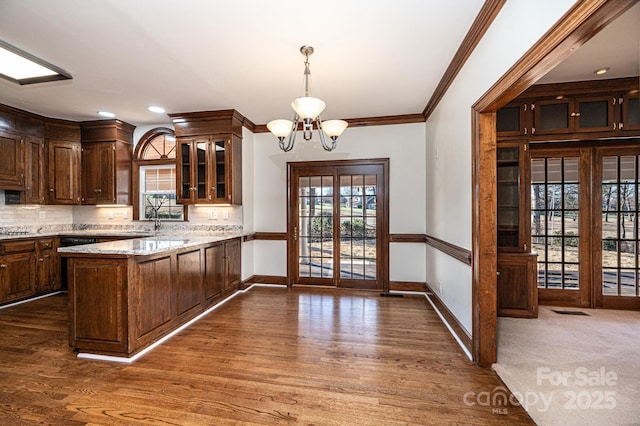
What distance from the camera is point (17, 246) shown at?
396 centimetres

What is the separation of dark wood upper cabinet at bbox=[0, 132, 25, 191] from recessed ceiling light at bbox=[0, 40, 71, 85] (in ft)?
5.29

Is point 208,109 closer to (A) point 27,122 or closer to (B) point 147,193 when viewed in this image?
(B) point 147,193

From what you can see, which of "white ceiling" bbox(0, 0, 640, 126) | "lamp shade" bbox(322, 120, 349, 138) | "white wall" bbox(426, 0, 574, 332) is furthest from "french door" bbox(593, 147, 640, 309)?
"lamp shade" bbox(322, 120, 349, 138)

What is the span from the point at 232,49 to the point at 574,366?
3.92 meters

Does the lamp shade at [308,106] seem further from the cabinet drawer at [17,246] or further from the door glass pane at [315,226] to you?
the cabinet drawer at [17,246]

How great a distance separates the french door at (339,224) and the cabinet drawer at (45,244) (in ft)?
11.8

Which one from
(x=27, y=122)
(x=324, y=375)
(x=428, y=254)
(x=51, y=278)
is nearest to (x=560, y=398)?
(x=324, y=375)

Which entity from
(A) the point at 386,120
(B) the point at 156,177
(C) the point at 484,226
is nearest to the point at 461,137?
(C) the point at 484,226

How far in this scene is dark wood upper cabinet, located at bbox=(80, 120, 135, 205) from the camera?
185 inches

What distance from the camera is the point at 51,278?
4406 mm

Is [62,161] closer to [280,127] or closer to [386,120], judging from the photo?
[280,127]

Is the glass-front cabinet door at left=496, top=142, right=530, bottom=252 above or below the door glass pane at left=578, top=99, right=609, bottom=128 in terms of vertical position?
below

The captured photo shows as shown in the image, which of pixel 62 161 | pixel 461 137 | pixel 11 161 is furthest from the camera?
pixel 62 161

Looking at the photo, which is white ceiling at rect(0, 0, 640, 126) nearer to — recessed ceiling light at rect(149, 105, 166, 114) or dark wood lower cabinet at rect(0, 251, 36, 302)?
recessed ceiling light at rect(149, 105, 166, 114)
